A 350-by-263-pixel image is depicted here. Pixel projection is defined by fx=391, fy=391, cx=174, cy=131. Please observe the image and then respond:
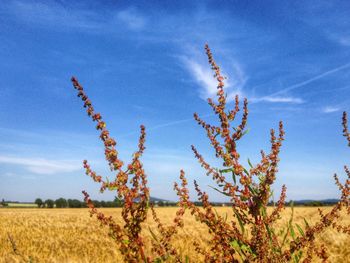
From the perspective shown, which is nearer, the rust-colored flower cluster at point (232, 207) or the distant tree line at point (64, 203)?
the rust-colored flower cluster at point (232, 207)

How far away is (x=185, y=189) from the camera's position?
322 cm

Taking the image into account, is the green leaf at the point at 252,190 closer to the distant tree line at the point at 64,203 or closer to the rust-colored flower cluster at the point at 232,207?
the rust-colored flower cluster at the point at 232,207

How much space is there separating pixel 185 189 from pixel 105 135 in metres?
1.07

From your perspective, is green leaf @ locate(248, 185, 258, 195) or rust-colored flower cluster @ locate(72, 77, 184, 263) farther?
green leaf @ locate(248, 185, 258, 195)

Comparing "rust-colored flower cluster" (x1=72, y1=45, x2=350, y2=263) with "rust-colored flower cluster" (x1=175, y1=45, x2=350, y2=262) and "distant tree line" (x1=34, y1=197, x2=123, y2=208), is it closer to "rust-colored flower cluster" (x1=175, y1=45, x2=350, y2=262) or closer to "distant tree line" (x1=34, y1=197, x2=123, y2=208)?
"rust-colored flower cluster" (x1=175, y1=45, x2=350, y2=262)

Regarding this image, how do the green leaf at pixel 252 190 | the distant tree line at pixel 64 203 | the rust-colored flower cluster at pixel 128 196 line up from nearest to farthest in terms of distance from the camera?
the rust-colored flower cluster at pixel 128 196 < the green leaf at pixel 252 190 < the distant tree line at pixel 64 203

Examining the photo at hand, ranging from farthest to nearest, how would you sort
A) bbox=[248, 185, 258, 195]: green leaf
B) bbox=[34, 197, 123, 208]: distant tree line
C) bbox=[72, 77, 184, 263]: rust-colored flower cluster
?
1. bbox=[34, 197, 123, 208]: distant tree line
2. bbox=[248, 185, 258, 195]: green leaf
3. bbox=[72, 77, 184, 263]: rust-colored flower cluster

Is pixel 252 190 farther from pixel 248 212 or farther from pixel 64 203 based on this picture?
pixel 64 203

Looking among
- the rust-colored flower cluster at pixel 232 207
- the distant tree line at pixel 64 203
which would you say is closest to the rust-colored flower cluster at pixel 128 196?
the rust-colored flower cluster at pixel 232 207

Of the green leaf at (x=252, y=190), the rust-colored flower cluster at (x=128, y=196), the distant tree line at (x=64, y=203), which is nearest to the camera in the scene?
the rust-colored flower cluster at (x=128, y=196)

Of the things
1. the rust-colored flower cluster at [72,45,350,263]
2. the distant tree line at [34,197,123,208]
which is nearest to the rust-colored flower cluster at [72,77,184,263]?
the rust-colored flower cluster at [72,45,350,263]

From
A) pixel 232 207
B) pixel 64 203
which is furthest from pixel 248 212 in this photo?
pixel 64 203

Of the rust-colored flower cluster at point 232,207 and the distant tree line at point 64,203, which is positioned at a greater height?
the rust-colored flower cluster at point 232,207

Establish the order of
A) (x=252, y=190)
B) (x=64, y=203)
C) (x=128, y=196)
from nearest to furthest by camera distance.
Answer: (x=128, y=196) → (x=252, y=190) → (x=64, y=203)
